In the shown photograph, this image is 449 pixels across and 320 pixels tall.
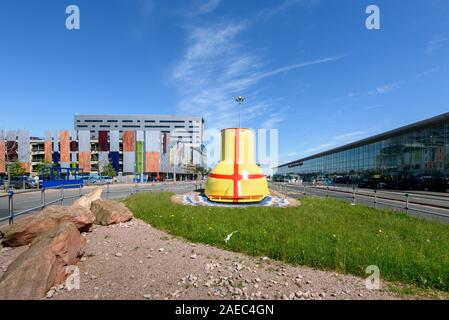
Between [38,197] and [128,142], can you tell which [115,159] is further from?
[38,197]

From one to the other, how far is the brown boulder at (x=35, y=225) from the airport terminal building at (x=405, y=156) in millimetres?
46399

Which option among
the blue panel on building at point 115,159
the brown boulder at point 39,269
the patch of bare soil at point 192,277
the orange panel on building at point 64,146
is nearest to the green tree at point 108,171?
the blue panel on building at point 115,159

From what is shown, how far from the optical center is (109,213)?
8461 mm

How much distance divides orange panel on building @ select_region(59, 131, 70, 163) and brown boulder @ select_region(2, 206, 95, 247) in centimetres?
7684

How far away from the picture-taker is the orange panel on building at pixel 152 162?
243ft

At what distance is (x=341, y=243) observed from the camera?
239 inches

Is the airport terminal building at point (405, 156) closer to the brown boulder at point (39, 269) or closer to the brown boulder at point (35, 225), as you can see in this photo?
the brown boulder at point (35, 225)

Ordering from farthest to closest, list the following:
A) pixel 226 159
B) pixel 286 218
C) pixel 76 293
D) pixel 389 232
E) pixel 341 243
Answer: pixel 226 159, pixel 286 218, pixel 389 232, pixel 341 243, pixel 76 293

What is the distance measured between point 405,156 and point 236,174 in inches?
1910
